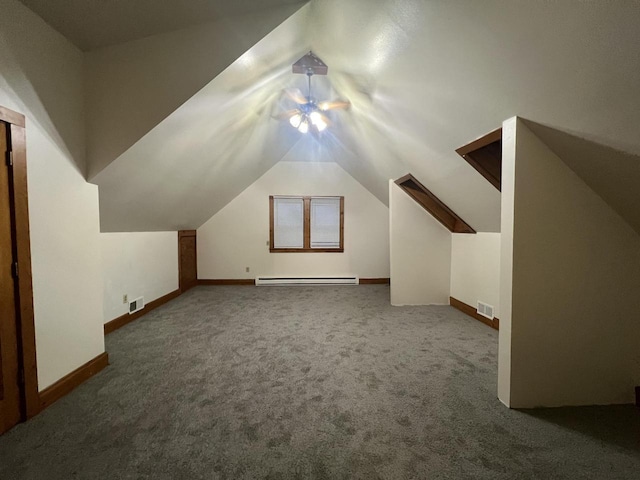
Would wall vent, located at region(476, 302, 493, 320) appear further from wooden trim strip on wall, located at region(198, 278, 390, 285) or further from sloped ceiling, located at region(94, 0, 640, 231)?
wooden trim strip on wall, located at region(198, 278, 390, 285)

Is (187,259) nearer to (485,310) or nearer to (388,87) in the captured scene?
(388,87)

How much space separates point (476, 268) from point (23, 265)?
4.32m

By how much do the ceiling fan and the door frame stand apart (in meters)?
2.06

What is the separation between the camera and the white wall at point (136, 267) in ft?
10.1

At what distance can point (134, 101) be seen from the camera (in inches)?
77.6

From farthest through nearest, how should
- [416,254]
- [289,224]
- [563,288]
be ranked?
[289,224] → [416,254] → [563,288]

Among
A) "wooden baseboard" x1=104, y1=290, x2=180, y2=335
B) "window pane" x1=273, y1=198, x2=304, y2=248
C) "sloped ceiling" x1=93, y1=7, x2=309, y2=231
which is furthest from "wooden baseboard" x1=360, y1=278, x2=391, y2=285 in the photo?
"wooden baseboard" x1=104, y1=290, x2=180, y2=335

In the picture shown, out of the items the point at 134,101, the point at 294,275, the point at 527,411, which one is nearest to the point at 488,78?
the point at 527,411

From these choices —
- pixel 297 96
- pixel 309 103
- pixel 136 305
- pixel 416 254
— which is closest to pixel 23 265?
pixel 136 305

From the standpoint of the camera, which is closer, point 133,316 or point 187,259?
point 133,316

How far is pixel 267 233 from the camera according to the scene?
552cm

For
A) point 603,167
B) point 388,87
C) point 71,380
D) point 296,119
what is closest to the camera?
point 603,167

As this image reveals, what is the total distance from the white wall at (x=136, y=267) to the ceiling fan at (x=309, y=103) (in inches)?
101

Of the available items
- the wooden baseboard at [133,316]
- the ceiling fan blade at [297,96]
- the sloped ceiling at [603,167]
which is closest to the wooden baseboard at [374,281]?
the wooden baseboard at [133,316]
